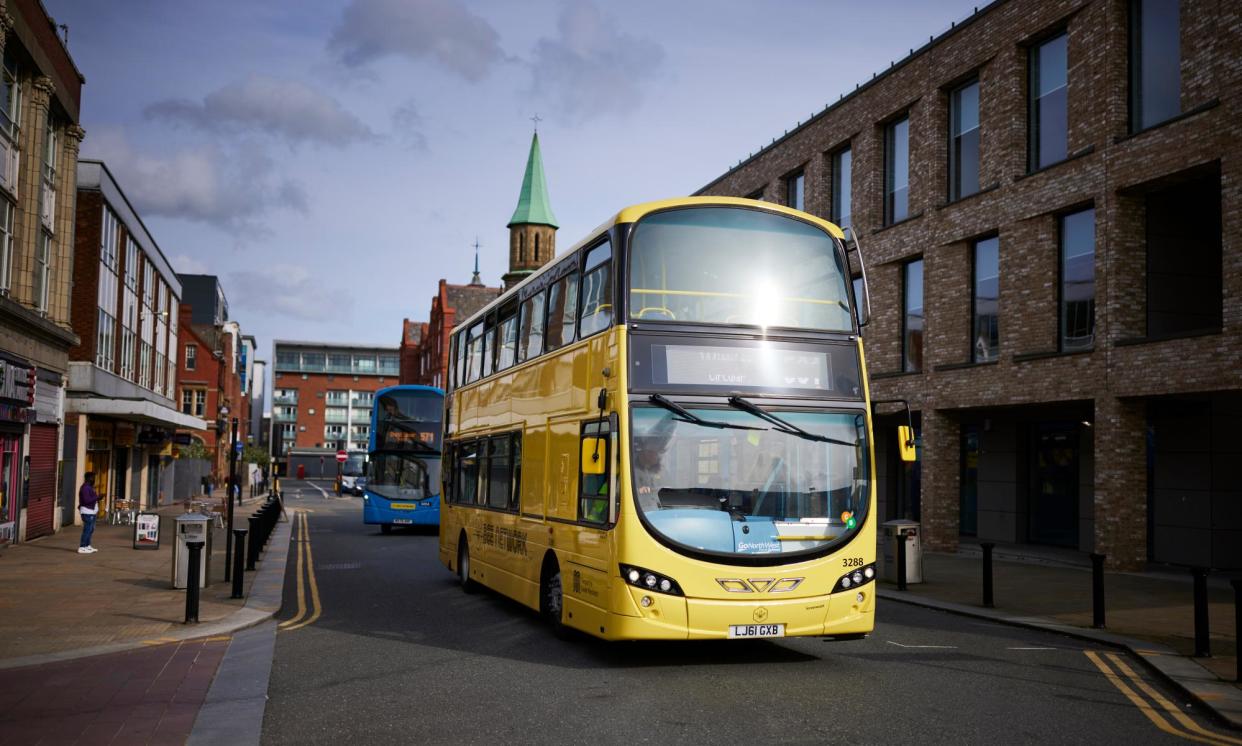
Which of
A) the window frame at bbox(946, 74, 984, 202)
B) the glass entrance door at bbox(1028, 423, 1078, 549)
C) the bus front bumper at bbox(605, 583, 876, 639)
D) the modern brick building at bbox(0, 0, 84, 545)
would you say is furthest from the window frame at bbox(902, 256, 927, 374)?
the modern brick building at bbox(0, 0, 84, 545)

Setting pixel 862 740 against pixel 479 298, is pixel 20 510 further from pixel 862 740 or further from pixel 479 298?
pixel 479 298

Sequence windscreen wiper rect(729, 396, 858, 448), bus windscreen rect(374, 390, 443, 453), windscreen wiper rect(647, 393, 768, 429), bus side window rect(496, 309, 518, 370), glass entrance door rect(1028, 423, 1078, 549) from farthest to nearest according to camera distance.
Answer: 1. bus windscreen rect(374, 390, 443, 453)
2. glass entrance door rect(1028, 423, 1078, 549)
3. bus side window rect(496, 309, 518, 370)
4. windscreen wiper rect(729, 396, 858, 448)
5. windscreen wiper rect(647, 393, 768, 429)

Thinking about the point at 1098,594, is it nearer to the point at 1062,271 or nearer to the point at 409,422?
the point at 1062,271

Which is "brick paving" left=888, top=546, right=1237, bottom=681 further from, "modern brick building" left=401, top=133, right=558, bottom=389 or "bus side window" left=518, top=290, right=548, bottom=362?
"modern brick building" left=401, top=133, right=558, bottom=389

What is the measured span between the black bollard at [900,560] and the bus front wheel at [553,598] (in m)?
7.20

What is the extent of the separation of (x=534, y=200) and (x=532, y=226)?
102 inches

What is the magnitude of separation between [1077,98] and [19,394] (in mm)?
22232

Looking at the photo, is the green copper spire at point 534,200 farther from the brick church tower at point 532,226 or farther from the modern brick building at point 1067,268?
the modern brick building at point 1067,268

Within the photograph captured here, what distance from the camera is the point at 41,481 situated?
25953 mm

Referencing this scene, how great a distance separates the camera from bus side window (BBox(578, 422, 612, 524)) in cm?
937

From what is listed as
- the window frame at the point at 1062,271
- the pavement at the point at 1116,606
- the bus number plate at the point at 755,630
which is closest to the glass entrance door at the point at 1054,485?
the pavement at the point at 1116,606

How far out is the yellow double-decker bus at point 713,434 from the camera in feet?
30.2

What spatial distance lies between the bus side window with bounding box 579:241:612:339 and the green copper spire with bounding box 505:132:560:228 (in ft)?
274

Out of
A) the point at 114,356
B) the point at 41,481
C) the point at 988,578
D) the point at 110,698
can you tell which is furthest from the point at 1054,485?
the point at 114,356
